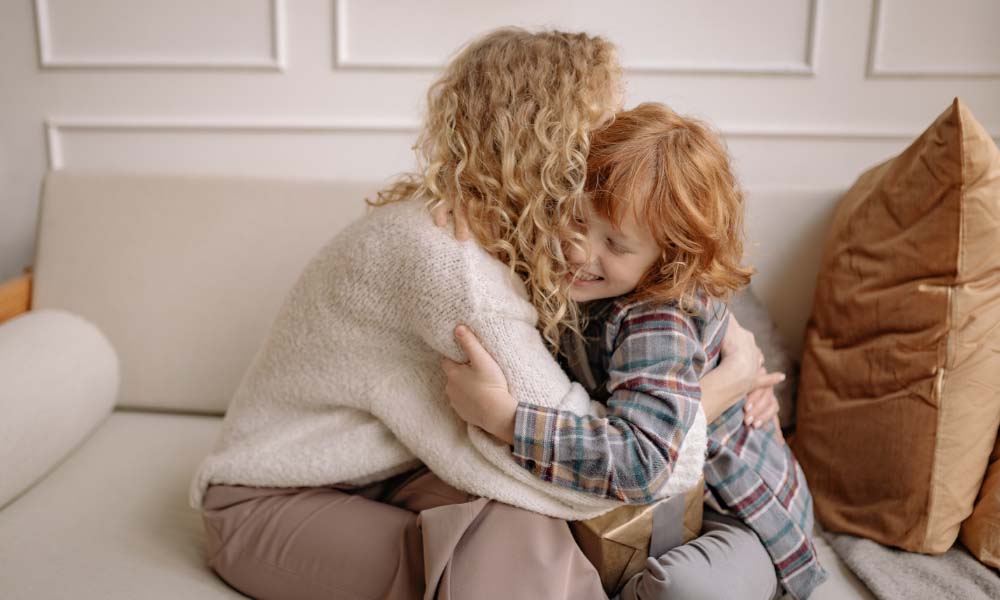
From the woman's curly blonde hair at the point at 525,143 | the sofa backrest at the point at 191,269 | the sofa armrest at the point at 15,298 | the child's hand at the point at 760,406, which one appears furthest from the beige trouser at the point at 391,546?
the sofa armrest at the point at 15,298

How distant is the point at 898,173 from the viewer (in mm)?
1322

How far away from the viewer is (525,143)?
1.03 metres

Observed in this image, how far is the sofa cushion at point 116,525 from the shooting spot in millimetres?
1106

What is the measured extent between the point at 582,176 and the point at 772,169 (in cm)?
104

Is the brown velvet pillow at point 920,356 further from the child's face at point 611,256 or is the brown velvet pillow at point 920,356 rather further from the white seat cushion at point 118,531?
the child's face at point 611,256

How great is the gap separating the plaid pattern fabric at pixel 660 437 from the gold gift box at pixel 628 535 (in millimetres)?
55

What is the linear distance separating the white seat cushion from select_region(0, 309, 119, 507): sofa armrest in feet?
0.17

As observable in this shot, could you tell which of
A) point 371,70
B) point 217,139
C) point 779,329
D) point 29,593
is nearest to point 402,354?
point 29,593

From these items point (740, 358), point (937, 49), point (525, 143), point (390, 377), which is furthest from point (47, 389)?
point (937, 49)

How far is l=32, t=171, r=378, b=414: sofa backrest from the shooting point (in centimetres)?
165

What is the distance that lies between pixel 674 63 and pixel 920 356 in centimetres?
92

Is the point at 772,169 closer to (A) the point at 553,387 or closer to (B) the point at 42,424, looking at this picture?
(A) the point at 553,387

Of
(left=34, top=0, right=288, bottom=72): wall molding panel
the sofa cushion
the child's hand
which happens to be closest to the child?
the child's hand

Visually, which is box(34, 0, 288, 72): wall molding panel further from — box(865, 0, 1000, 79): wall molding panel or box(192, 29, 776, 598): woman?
box(865, 0, 1000, 79): wall molding panel
